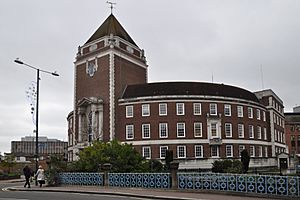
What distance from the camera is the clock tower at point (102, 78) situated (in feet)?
203

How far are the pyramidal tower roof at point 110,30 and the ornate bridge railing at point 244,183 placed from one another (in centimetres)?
4845

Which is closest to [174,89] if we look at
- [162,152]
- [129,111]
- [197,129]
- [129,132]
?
[197,129]

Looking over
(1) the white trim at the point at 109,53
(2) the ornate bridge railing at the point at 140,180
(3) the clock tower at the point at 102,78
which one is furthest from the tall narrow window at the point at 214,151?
(2) the ornate bridge railing at the point at 140,180

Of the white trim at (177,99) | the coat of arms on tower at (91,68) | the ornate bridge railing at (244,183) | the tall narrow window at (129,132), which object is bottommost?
the ornate bridge railing at (244,183)

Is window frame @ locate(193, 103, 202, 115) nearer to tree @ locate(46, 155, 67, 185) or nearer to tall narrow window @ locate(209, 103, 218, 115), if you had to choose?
tall narrow window @ locate(209, 103, 218, 115)

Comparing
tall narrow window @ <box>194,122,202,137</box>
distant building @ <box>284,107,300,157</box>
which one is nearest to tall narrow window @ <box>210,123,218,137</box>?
tall narrow window @ <box>194,122,202,137</box>

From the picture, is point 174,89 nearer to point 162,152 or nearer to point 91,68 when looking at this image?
point 162,152

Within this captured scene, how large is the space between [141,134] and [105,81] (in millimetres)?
10350

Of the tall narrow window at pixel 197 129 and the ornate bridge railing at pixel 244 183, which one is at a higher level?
the tall narrow window at pixel 197 129

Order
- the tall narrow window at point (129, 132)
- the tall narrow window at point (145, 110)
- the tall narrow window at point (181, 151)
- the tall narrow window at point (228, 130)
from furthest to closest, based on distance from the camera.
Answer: the tall narrow window at point (228, 130), the tall narrow window at point (145, 110), the tall narrow window at point (129, 132), the tall narrow window at point (181, 151)

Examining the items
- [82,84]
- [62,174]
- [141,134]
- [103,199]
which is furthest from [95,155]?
[82,84]

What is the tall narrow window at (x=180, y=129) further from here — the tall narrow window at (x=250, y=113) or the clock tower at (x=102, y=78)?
the tall narrow window at (x=250, y=113)

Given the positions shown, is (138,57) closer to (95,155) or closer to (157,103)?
(157,103)

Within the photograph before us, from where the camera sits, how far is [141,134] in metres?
59.9
